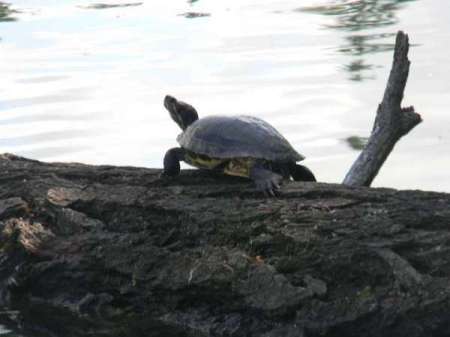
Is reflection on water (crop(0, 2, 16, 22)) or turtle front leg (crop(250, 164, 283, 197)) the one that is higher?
reflection on water (crop(0, 2, 16, 22))

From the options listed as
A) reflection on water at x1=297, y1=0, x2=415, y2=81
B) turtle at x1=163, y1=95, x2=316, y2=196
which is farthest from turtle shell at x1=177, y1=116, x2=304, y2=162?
reflection on water at x1=297, y1=0, x2=415, y2=81

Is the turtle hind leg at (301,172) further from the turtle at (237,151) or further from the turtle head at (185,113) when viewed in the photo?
the turtle head at (185,113)

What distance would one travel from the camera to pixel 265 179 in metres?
5.15

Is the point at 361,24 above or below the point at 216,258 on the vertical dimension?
above

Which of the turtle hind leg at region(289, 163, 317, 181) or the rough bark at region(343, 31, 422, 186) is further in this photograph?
the rough bark at region(343, 31, 422, 186)

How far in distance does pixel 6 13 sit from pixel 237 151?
9901 millimetres

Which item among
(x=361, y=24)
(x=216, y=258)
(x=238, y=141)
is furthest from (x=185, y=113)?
(x=361, y=24)

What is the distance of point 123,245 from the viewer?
503 centimetres

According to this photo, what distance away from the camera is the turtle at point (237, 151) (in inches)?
213

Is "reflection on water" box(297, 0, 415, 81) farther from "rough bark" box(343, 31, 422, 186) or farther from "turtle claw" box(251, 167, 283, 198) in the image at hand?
"turtle claw" box(251, 167, 283, 198)

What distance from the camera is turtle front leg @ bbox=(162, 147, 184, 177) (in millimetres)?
5544

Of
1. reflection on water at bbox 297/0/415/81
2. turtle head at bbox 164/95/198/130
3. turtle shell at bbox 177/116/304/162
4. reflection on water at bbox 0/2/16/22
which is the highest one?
reflection on water at bbox 0/2/16/22

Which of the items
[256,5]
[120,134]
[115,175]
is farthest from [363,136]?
[256,5]

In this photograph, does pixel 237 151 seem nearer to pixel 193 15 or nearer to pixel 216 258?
pixel 216 258
